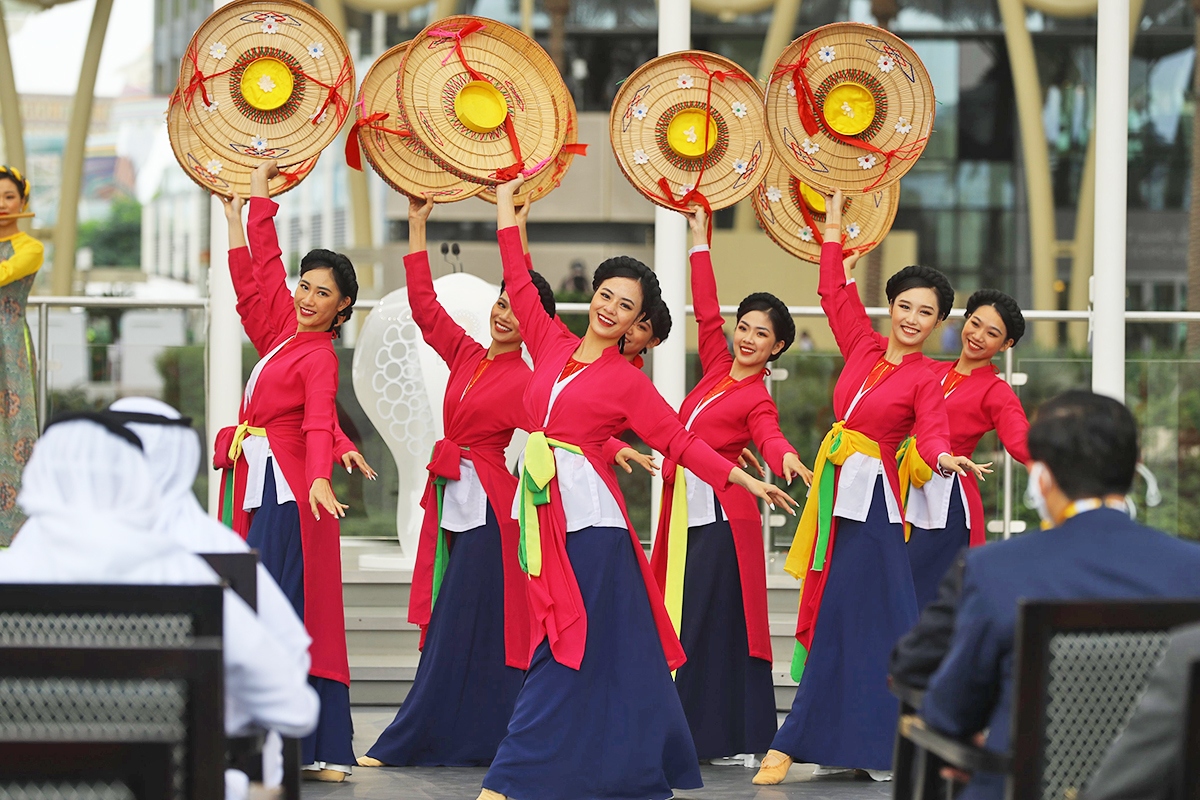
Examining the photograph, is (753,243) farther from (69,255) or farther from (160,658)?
(160,658)

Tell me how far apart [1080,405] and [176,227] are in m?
13.3

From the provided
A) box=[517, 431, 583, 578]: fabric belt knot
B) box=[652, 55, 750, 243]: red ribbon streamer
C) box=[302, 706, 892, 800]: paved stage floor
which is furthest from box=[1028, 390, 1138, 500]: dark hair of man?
box=[652, 55, 750, 243]: red ribbon streamer

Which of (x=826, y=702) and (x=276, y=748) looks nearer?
(x=276, y=748)

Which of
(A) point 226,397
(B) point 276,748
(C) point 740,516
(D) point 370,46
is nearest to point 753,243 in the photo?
(D) point 370,46

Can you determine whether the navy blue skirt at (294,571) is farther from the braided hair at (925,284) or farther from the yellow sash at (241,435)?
the braided hair at (925,284)

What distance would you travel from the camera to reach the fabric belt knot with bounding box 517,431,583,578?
4.15 meters

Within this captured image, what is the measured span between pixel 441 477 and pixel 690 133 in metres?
1.37

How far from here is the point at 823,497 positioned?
4.89m

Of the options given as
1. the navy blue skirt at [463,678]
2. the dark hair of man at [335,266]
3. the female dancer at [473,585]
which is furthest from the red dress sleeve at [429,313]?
the navy blue skirt at [463,678]

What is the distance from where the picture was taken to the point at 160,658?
2.11m

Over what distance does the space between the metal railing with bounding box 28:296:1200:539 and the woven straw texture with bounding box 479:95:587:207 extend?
1674 millimetres

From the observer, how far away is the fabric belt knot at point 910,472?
5047mm

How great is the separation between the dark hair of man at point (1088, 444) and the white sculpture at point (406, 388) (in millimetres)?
4295

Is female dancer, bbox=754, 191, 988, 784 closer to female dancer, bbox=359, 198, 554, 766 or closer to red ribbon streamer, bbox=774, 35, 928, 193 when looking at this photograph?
red ribbon streamer, bbox=774, 35, 928, 193
